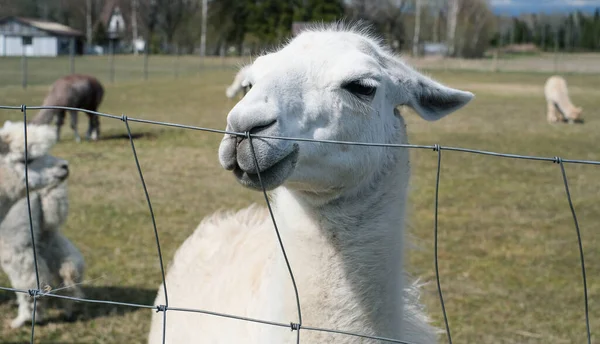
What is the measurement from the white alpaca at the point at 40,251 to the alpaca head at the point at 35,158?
0.19 m

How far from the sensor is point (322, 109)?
7.39 ft

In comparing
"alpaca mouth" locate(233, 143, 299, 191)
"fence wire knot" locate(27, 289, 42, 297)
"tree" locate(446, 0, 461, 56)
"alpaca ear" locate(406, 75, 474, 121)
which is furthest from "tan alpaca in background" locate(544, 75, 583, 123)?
"tree" locate(446, 0, 461, 56)

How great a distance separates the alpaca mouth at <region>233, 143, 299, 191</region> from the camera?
6.60ft

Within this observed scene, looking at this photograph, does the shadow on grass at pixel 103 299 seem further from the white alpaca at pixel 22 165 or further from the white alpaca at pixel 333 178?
the white alpaca at pixel 333 178

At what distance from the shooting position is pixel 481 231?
733 cm

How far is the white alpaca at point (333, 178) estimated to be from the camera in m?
2.07

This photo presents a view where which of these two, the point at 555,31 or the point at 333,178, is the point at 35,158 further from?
the point at 555,31

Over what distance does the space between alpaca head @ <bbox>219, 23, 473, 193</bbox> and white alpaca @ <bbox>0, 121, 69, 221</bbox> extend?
115 inches

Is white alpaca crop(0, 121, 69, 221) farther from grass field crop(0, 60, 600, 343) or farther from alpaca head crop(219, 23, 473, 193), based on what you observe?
alpaca head crop(219, 23, 473, 193)

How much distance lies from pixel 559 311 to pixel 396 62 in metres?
3.40

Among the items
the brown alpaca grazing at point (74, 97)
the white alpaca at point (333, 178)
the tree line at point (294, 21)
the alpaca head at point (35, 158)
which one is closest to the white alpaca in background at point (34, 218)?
the alpaca head at point (35, 158)

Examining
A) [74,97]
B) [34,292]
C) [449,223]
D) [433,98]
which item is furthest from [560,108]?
[34,292]

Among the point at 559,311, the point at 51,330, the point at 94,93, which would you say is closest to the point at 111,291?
the point at 51,330

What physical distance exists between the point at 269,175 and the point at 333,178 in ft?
1.01
